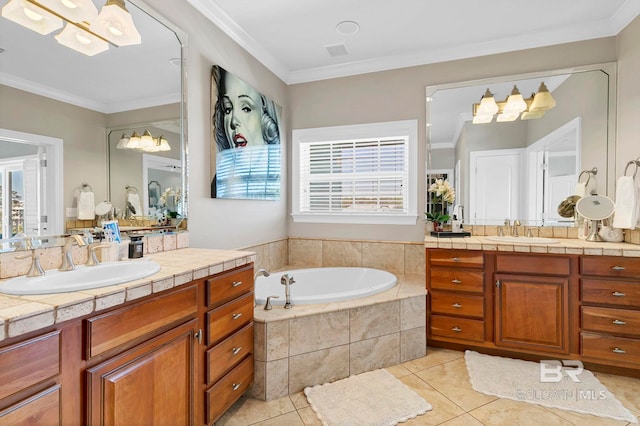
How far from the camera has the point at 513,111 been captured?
296 cm

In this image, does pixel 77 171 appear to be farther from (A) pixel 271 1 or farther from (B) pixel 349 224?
(B) pixel 349 224

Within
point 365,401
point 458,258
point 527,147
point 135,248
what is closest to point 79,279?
point 135,248

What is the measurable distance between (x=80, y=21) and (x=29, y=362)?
1.54m

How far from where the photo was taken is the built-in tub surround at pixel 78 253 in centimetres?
136

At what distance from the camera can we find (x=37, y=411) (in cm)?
94

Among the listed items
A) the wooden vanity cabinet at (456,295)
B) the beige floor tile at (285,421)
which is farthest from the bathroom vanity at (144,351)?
the wooden vanity cabinet at (456,295)

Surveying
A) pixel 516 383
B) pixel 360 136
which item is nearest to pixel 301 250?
pixel 360 136

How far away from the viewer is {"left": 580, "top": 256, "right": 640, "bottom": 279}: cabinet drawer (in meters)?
2.23

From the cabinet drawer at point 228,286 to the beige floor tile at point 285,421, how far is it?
71 cm

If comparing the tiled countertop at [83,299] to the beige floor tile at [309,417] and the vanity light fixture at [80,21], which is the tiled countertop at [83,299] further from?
the vanity light fixture at [80,21]

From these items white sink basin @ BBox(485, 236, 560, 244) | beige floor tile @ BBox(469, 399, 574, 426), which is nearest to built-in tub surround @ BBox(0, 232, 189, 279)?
beige floor tile @ BBox(469, 399, 574, 426)

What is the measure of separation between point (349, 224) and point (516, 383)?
6.28ft

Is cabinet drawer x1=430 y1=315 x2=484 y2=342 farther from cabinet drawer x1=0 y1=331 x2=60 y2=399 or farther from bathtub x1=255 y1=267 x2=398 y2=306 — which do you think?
cabinet drawer x1=0 y1=331 x2=60 y2=399

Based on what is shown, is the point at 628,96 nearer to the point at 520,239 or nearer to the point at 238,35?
the point at 520,239
